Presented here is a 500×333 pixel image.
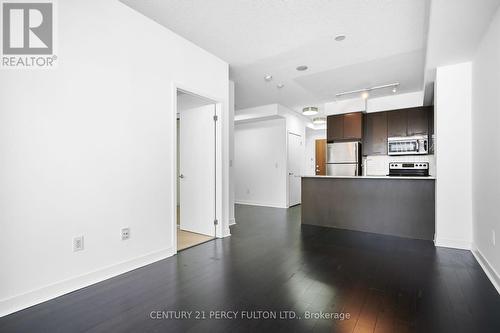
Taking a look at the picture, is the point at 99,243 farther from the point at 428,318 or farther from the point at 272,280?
the point at 428,318

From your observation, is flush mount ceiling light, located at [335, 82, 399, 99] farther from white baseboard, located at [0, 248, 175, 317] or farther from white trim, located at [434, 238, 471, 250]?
white baseboard, located at [0, 248, 175, 317]

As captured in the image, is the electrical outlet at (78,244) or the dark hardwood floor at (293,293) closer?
the dark hardwood floor at (293,293)

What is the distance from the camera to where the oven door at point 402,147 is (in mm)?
5566

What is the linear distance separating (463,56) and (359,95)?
2.72 metres

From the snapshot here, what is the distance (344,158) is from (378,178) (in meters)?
2.10

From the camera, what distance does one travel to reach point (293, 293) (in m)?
2.09

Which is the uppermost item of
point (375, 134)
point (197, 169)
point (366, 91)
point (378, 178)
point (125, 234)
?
point (366, 91)

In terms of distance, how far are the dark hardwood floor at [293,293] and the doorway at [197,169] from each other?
2.07ft

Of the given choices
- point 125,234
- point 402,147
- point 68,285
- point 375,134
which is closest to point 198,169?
point 125,234

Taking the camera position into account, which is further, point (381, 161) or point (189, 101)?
point (381, 161)

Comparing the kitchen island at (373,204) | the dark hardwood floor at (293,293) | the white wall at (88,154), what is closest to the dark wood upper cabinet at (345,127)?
the kitchen island at (373,204)

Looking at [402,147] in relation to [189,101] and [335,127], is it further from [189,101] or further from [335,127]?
[189,101]

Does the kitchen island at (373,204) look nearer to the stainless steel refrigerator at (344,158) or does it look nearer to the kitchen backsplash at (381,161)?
the stainless steel refrigerator at (344,158)

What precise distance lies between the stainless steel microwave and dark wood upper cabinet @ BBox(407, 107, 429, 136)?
13 cm
